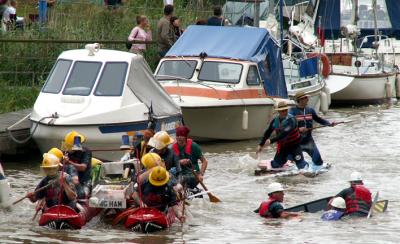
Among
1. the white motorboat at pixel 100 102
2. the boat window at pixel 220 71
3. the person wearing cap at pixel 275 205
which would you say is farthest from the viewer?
the boat window at pixel 220 71

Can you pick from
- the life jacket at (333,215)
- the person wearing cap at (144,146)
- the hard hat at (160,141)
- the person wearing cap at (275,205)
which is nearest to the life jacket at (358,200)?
the life jacket at (333,215)

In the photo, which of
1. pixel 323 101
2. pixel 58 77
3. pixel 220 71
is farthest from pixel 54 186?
pixel 323 101

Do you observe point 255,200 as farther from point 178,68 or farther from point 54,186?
point 178,68

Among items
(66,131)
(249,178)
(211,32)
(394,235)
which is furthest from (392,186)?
(211,32)

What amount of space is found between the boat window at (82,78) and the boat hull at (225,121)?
9.33 ft

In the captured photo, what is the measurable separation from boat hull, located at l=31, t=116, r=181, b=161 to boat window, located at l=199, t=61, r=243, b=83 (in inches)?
168

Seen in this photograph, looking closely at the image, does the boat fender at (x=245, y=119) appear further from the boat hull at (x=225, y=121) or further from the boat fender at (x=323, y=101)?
the boat fender at (x=323, y=101)

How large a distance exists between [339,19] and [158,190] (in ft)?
82.6

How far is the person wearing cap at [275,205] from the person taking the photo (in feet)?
58.6

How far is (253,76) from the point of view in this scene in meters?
26.4

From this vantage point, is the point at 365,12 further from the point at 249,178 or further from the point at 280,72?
the point at 249,178

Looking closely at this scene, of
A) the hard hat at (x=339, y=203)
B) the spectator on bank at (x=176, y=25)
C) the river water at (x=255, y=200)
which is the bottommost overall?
the river water at (x=255, y=200)

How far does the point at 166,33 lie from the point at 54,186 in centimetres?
1258

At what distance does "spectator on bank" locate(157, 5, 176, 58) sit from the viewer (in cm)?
2866
